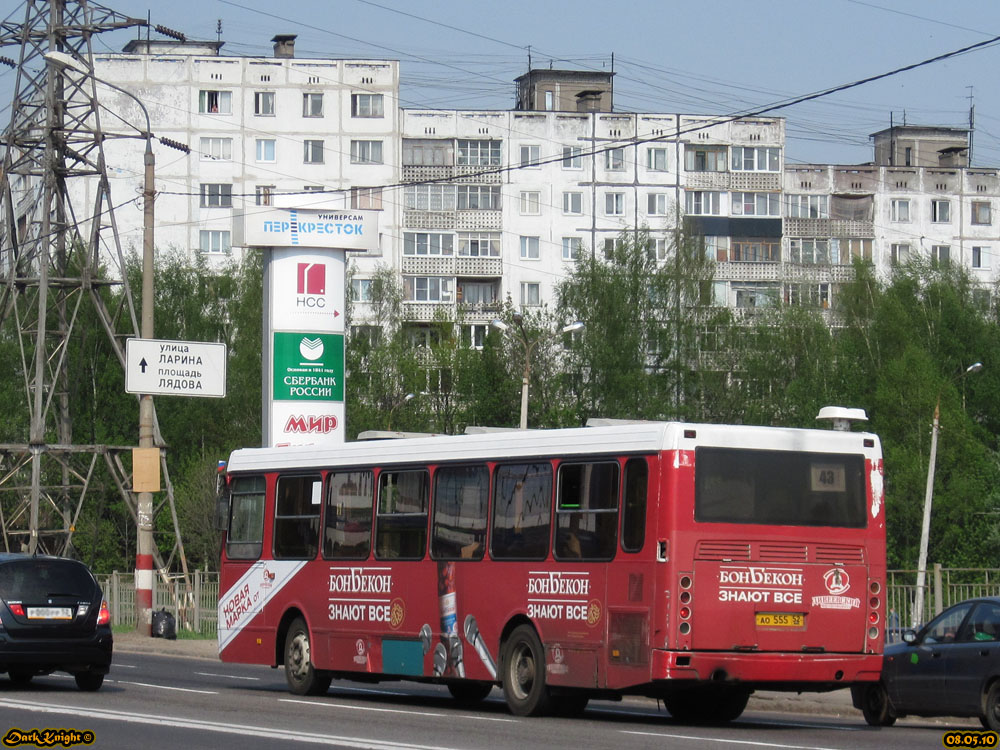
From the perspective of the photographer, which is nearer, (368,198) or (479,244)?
(368,198)

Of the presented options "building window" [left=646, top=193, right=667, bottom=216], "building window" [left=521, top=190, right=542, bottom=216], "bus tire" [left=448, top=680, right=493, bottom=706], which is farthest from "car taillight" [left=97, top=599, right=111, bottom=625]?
"building window" [left=646, top=193, right=667, bottom=216]

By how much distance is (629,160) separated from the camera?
284 ft

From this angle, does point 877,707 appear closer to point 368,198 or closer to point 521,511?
point 521,511

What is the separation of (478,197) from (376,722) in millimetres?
70583

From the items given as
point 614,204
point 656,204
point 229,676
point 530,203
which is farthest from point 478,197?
point 229,676

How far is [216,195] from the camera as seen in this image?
269 ft

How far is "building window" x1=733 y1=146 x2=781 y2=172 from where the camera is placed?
87.4m

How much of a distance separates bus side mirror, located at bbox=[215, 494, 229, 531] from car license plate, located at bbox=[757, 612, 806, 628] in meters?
8.68

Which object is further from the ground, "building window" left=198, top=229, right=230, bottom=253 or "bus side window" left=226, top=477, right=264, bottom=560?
"building window" left=198, top=229, right=230, bottom=253

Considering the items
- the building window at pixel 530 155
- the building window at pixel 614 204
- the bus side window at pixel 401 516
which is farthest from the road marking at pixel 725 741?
the building window at pixel 614 204

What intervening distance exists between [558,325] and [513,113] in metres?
15.6

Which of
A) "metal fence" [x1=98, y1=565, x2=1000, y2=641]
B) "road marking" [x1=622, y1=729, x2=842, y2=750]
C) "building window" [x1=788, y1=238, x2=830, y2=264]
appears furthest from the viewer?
"building window" [x1=788, y1=238, x2=830, y2=264]

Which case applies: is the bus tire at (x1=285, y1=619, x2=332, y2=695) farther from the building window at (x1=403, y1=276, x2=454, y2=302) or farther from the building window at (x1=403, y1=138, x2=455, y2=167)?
the building window at (x1=403, y1=138, x2=455, y2=167)

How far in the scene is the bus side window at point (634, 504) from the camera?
1558 cm
